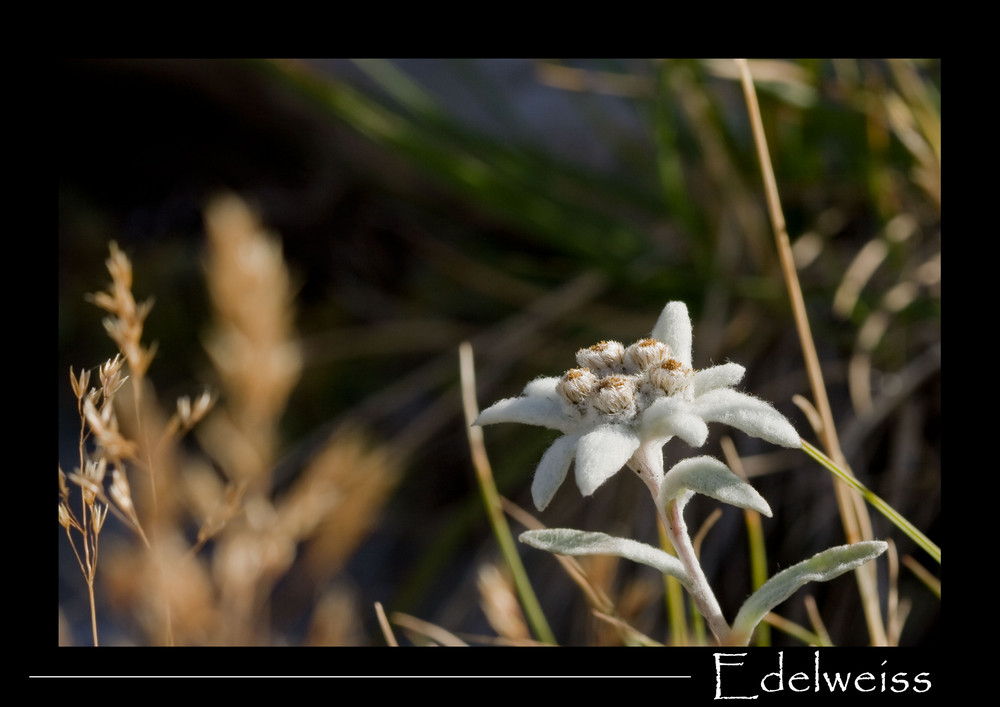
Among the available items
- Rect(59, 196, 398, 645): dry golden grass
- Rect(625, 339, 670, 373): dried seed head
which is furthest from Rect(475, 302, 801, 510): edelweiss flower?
Rect(59, 196, 398, 645): dry golden grass

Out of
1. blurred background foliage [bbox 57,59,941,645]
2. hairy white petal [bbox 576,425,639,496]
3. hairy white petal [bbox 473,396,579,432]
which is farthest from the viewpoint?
blurred background foliage [bbox 57,59,941,645]

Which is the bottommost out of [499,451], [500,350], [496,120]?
[499,451]

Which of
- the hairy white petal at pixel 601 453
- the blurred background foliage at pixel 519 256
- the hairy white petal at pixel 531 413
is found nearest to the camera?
the hairy white petal at pixel 601 453

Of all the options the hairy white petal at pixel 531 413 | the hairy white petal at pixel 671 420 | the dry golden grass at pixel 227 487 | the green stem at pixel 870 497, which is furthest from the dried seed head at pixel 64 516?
the green stem at pixel 870 497

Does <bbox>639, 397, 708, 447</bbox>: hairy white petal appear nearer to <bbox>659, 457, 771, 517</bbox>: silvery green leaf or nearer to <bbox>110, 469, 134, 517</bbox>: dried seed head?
<bbox>659, 457, 771, 517</bbox>: silvery green leaf

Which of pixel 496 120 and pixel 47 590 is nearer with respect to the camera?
pixel 47 590

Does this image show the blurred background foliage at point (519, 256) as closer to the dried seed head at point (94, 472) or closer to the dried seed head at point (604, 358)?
the dried seed head at point (604, 358)

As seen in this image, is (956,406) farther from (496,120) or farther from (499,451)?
(496,120)
